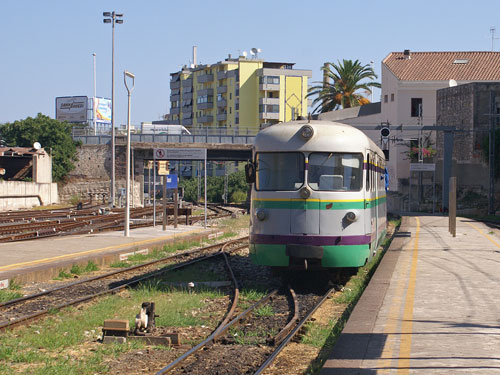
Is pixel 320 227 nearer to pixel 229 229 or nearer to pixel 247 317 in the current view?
pixel 247 317

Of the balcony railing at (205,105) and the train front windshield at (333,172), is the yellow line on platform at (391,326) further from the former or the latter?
the balcony railing at (205,105)

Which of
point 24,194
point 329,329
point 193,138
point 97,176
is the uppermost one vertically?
point 193,138

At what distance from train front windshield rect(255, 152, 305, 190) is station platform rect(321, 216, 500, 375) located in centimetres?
227

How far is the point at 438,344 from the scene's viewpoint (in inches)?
324

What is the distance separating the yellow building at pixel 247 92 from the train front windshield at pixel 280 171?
9258 cm

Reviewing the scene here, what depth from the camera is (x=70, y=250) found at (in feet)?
63.1

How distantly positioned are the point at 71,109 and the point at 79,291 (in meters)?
106

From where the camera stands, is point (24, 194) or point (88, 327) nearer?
point (88, 327)

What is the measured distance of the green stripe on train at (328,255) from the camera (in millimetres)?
13117

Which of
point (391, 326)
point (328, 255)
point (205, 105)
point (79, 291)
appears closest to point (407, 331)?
point (391, 326)

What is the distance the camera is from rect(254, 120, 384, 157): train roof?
13.4 m

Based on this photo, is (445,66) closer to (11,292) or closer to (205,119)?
(11,292)

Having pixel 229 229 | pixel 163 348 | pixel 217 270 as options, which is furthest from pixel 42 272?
pixel 229 229

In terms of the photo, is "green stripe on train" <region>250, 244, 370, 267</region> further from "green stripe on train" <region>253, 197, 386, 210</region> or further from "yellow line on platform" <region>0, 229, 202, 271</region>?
"yellow line on platform" <region>0, 229, 202, 271</region>
